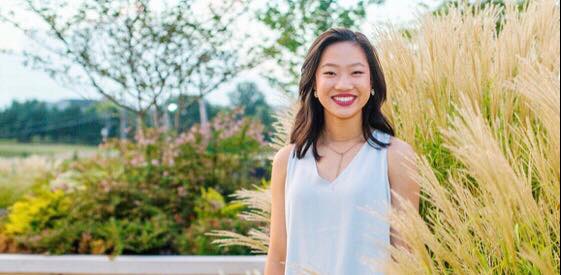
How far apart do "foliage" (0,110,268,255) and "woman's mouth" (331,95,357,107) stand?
8.57 feet

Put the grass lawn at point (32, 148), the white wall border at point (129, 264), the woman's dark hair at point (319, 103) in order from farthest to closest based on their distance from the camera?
the grass lawn at point (32, 148) < the white wall border at point (129, 264) < the woman's dark hair at point (319, 103)

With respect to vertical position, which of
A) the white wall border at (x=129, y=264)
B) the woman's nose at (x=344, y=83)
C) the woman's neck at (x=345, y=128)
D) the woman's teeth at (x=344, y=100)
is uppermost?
the woman's nose at (x=344, y=83)

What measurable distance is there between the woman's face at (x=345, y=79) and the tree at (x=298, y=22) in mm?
4733

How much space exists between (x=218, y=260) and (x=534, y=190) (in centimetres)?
275

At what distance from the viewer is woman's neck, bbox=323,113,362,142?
2078 millimetres

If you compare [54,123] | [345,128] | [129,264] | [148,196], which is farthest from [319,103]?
[54,123]

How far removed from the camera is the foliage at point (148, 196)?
475 centimetres

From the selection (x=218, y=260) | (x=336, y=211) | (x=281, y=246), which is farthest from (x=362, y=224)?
(x=218, y=260)

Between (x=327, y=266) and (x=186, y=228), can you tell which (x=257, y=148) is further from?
(x=327, y=266)

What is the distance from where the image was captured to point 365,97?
199 cm

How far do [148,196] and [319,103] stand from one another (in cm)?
341

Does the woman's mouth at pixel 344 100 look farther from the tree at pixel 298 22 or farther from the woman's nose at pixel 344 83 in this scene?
the tree at pixel 298 22

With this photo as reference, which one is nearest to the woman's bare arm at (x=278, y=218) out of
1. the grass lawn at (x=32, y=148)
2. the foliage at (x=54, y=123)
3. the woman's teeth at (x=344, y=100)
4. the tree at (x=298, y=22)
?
the woman's teeth at (x=344, y=100)

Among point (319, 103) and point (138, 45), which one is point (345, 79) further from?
point (138, 45)
